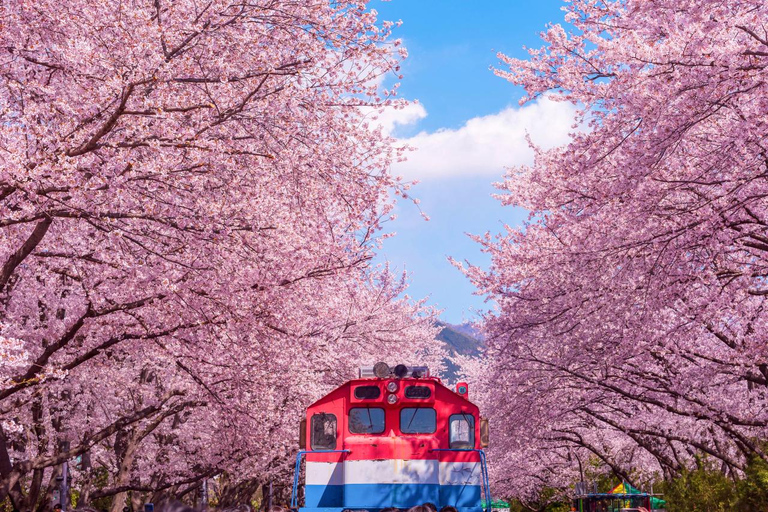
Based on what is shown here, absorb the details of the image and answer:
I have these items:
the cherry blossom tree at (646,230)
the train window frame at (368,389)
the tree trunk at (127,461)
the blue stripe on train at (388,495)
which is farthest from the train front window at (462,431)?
the tree trunk at (127,461)

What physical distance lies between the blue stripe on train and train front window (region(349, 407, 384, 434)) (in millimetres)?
934

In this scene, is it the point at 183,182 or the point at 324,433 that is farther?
the point at 324,433

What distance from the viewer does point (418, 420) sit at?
13.7 m

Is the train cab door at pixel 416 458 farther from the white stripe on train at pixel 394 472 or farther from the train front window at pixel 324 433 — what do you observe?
the train front window at pixel 324 433

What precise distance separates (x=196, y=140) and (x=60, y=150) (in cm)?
164

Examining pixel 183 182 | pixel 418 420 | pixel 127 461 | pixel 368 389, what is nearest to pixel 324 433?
pixel 368 389

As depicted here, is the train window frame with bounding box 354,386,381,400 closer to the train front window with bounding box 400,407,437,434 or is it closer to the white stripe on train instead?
the train front window with bounding box 400,407,437,434

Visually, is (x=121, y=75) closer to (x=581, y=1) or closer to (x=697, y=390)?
(x=581, y=1)

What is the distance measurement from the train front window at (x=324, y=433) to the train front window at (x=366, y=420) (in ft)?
1.01

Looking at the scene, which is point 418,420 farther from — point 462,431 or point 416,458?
point 462,431

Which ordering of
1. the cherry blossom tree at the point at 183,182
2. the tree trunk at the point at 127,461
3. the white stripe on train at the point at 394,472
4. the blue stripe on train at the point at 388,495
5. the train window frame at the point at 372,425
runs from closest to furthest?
1. the cherry blossom tree at the point at 183,182
2. the blue stripe on train at the point at 388,495
3. the white stripe on train at the point at 394,472
4. the train window frame at the point at 372,425
5. the tree trunk at the point at 127,461

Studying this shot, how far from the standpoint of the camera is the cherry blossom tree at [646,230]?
35.1ft

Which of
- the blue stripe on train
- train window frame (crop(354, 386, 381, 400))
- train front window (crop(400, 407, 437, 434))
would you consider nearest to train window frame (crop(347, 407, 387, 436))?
train window frame (crop(354, 386, 381, 400))

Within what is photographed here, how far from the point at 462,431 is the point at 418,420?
75cm
